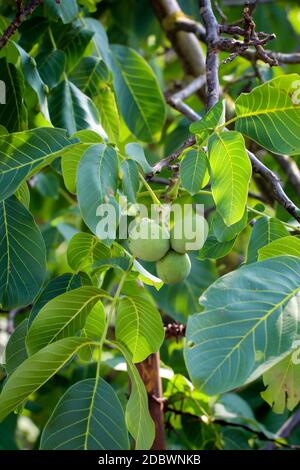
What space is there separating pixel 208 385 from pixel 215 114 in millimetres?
393

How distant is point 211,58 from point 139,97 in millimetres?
509

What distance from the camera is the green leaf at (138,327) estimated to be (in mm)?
1141

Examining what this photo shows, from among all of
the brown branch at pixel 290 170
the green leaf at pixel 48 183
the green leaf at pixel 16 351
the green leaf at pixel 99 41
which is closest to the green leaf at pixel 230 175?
the green leaf at pixel 16 351

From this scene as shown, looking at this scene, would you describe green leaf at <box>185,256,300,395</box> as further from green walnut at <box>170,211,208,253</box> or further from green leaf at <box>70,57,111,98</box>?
green leaf at <box>70,57,111,98</box>

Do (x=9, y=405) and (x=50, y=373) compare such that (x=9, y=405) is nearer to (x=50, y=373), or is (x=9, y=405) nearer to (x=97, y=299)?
(x=50, y=373)

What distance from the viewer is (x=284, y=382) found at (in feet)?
3.73

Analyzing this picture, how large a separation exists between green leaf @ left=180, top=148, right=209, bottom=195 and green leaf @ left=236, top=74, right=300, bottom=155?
8 cm

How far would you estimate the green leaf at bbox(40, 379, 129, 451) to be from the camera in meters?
0.99

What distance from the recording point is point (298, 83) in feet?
3.52

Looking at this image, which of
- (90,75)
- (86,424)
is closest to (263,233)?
(86,424)

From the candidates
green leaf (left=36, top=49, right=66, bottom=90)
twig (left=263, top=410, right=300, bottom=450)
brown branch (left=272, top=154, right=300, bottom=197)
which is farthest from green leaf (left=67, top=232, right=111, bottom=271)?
twig (left=263, top=410, right=300, bottom=450)

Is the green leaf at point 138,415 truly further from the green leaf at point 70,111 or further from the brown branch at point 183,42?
the brown branch at point 183,42

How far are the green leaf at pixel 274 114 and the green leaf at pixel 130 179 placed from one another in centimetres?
18

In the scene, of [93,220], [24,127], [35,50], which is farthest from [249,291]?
[35,50]
